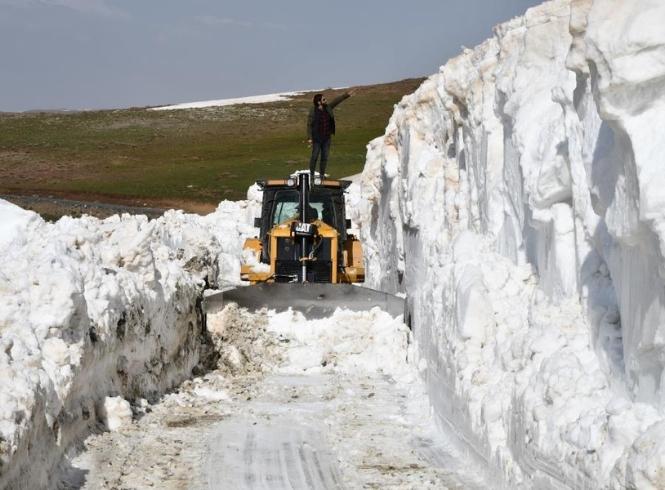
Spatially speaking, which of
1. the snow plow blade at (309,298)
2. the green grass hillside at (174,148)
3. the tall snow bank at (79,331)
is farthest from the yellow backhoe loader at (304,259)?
the green grass hillside at (174,148)

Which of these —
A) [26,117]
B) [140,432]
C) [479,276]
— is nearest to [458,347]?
[479,276]

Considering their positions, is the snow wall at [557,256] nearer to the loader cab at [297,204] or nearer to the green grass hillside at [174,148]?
the loader cab at [297,204]

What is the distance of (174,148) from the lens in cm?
6381

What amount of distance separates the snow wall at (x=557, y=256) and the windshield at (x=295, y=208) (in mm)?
3008

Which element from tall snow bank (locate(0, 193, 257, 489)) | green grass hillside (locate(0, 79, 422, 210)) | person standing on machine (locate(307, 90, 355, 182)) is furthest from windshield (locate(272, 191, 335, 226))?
green grass hillside (locate(0, 79, 422, 210))

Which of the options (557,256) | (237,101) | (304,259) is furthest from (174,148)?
(557,256)

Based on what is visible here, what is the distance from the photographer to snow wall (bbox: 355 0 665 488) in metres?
6.39

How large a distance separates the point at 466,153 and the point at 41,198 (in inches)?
1210

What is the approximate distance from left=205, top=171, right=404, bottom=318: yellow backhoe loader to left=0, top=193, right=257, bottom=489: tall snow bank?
5.80 ft

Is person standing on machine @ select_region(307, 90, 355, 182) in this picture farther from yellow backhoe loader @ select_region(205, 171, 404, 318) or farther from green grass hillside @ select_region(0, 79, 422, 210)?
green grass hillside @ select_region(0, 79, 422, 210)

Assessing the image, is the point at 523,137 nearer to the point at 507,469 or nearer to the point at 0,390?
the point at 507,469

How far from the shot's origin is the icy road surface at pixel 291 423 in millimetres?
8867

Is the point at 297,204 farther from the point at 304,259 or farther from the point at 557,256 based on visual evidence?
the point at 557,256

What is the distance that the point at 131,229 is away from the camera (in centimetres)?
1322
